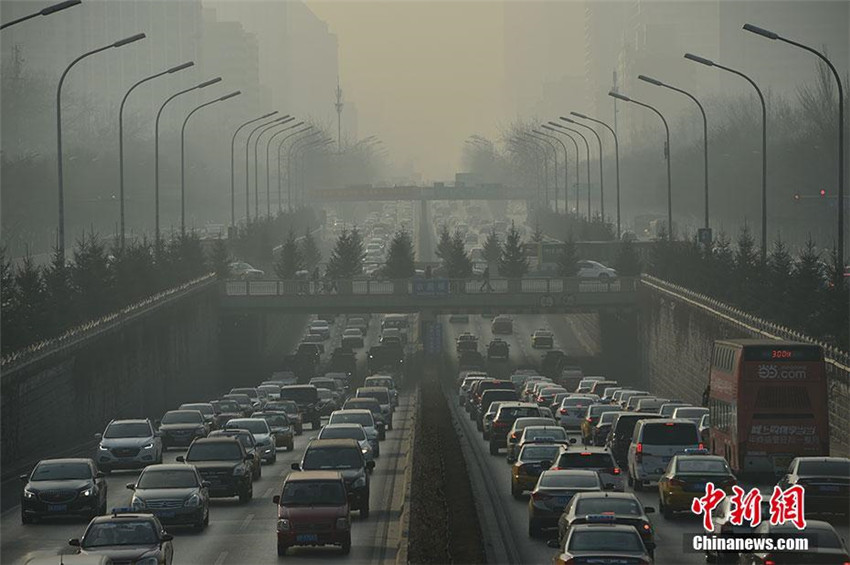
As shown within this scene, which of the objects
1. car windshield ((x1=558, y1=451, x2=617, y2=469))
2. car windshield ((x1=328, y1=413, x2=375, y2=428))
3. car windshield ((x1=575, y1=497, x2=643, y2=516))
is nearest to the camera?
car windshield ((x1=575, y1=497, x2=643, y2=516))

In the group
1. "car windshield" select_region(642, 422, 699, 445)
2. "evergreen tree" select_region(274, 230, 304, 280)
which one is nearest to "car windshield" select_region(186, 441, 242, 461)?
"car windshield" select_region(642, 422, 699, 445)

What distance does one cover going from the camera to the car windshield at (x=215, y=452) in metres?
39.9

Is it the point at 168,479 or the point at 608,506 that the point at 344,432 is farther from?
the point at 608,506

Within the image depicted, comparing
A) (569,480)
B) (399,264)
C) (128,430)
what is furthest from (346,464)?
(399,264)

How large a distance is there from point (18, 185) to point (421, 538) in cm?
9852

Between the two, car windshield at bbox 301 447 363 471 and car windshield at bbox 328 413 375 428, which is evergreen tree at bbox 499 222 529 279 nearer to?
car windshield at bbox 328 413 375 428

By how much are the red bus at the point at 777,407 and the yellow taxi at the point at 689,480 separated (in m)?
4.25

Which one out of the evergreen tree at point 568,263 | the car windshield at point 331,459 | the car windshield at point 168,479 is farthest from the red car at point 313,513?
the evergreen tree at point 568,263

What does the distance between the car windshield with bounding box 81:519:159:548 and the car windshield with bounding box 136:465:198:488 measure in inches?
267

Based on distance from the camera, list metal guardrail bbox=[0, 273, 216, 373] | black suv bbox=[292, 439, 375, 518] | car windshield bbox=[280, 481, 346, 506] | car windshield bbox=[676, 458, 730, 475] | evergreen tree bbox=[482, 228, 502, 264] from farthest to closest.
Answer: evergreen tree bbox=[482, 228, 502, 264] < metal guardrail bbox=[0, 273, 216, 373] < black suv bbox=[292, 439, 375, 518] < car windshield bbox=[676, 458, 730, 475] < car windshield bbox=[280, 481, 346, 506]

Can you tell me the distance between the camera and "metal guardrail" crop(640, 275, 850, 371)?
46109 mm

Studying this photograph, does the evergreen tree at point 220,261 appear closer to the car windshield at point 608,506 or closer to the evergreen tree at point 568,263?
the evergreen tree at point 568,263

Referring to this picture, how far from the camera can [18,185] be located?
4835 inches

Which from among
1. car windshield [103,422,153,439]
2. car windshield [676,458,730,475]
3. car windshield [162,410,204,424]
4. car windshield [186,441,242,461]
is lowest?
car windshield [162,410,204,424]
